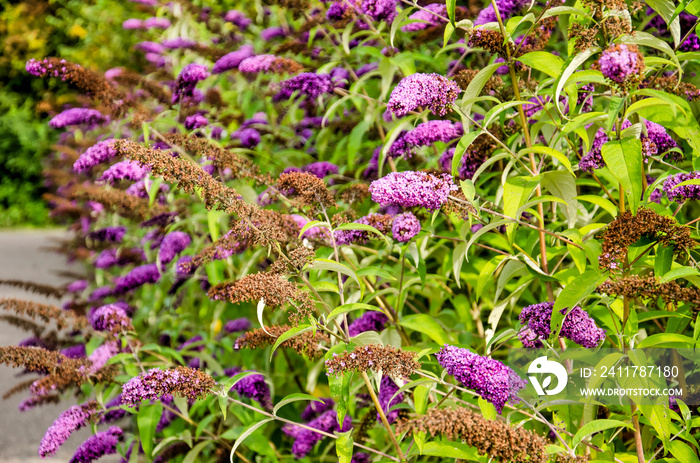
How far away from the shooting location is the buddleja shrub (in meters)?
1.41

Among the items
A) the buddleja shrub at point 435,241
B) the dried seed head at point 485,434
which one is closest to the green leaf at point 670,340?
the buddleja shrub at point 435,241

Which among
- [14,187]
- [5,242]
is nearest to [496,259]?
[5,242]

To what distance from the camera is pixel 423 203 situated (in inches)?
57.8

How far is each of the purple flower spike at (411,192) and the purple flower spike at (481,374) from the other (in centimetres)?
36

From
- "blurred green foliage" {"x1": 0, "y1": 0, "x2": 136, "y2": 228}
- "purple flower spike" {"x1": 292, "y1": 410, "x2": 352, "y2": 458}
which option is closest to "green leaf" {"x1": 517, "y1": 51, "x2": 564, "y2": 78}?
"purple flower spike" {"x1": 292, "y1": 410, "x2": 352, "y2": 458}

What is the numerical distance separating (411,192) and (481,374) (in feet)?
1.49

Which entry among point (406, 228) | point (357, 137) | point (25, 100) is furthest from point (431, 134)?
point (25, 100)

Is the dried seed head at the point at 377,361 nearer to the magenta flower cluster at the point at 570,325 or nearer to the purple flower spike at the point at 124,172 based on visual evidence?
the magenta flower cluster at the point at 570,325

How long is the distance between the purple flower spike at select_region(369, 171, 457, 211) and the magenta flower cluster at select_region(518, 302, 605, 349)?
35 centimetres

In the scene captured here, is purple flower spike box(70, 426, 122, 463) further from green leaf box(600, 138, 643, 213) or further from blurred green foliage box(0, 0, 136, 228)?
blurred green foliage box(0, 0, 136, 228)

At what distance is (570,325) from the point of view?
1.44 meters

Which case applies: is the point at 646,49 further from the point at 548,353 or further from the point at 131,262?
the point at 131,262

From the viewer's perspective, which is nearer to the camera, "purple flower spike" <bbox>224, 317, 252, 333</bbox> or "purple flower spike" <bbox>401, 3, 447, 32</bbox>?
"purple flower spike" <bbox>401, 3, 447, 32</bbox>

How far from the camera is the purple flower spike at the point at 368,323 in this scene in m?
2.02
